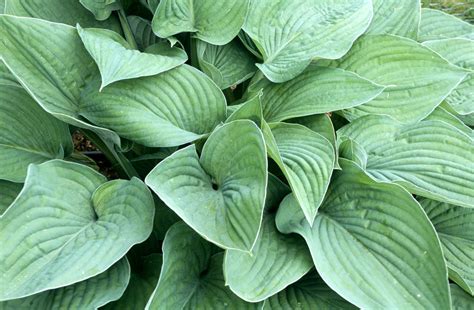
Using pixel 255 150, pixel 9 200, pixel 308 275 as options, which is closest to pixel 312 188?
pixel 255 150

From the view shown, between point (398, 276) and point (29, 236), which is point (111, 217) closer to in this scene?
point (29, 236)

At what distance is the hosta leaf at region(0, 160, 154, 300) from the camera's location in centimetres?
82

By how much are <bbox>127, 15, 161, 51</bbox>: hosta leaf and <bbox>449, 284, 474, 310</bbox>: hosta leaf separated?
848 mm

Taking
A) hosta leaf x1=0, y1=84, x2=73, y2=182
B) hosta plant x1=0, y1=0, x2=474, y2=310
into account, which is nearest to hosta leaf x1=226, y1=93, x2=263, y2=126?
hosta plant x1=0, y1=0, x2=474, y2=310

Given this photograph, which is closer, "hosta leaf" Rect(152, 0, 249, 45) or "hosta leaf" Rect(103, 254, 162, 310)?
"hosta leaf" Rect(103, 254, 162, 310)

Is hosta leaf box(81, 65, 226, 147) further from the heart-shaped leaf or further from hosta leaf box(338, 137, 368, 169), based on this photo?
the heart-shaped leaf

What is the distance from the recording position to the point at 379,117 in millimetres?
1085

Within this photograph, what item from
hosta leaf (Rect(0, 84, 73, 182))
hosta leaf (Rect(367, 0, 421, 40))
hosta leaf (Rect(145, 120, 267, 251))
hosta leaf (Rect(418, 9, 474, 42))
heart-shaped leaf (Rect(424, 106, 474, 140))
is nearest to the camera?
hosta leaf (Rect(145, 120, 267, 251))

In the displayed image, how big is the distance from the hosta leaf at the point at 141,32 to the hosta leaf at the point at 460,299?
85cm

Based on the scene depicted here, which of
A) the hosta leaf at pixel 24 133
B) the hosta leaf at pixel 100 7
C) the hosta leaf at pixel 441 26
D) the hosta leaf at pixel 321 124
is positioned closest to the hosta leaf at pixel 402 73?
the hosta leaf at pixel 321 124

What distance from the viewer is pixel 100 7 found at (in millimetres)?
1128

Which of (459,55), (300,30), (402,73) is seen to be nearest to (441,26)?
(459,55)

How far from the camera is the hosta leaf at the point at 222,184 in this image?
81 centimetres

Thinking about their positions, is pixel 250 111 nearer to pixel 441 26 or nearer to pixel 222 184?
pixel 222 184
